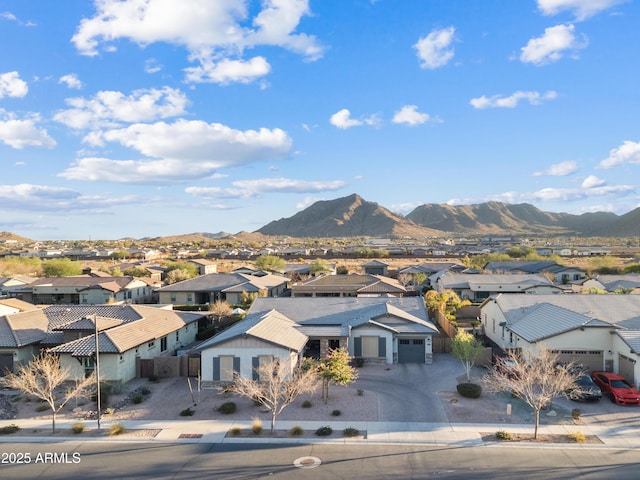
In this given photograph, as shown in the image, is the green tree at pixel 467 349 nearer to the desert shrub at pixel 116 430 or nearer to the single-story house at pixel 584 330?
the single-story house at pixel 584 330

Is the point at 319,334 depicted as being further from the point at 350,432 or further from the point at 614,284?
the point at 614,284

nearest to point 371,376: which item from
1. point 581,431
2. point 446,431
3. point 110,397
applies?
point 446,431

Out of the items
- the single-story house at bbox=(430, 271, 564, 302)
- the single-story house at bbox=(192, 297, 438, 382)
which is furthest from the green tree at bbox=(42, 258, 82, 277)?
the single-story house at bbox=(430, 271, 564, 302)

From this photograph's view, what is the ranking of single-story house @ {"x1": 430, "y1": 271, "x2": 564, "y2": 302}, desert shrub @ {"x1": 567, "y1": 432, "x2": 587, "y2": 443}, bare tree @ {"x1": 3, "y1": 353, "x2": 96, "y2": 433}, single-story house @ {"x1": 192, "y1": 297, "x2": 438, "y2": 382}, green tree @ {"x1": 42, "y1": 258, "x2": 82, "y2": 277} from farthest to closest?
green tree @ {"x1": 42, "y1": 258, "x2": 82, "y2": 277} → single-story house @ {"x1": 430, "y1": 271, "x2": 564, "y2": 302} → single-story house @ {"x1": 192, "y1": 297, "x2": 438, "y2": 382} → bare tree @ {"x1": 3, "y1": 353, "x2": 96, "y2": 433} → desert shrub @ {"x1": 567, "y1": 432, "x2": 587, "y2": 443}

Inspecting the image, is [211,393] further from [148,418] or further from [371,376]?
[371,376]

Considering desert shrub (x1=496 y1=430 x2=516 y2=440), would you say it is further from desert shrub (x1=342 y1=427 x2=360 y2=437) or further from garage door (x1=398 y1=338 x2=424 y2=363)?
garage door (x1=398 y1=338 x2=424 y2=363)

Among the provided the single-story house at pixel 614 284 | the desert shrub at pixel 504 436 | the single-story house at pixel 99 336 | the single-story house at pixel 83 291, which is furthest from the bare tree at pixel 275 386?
the single-story house at pixel 614 284
